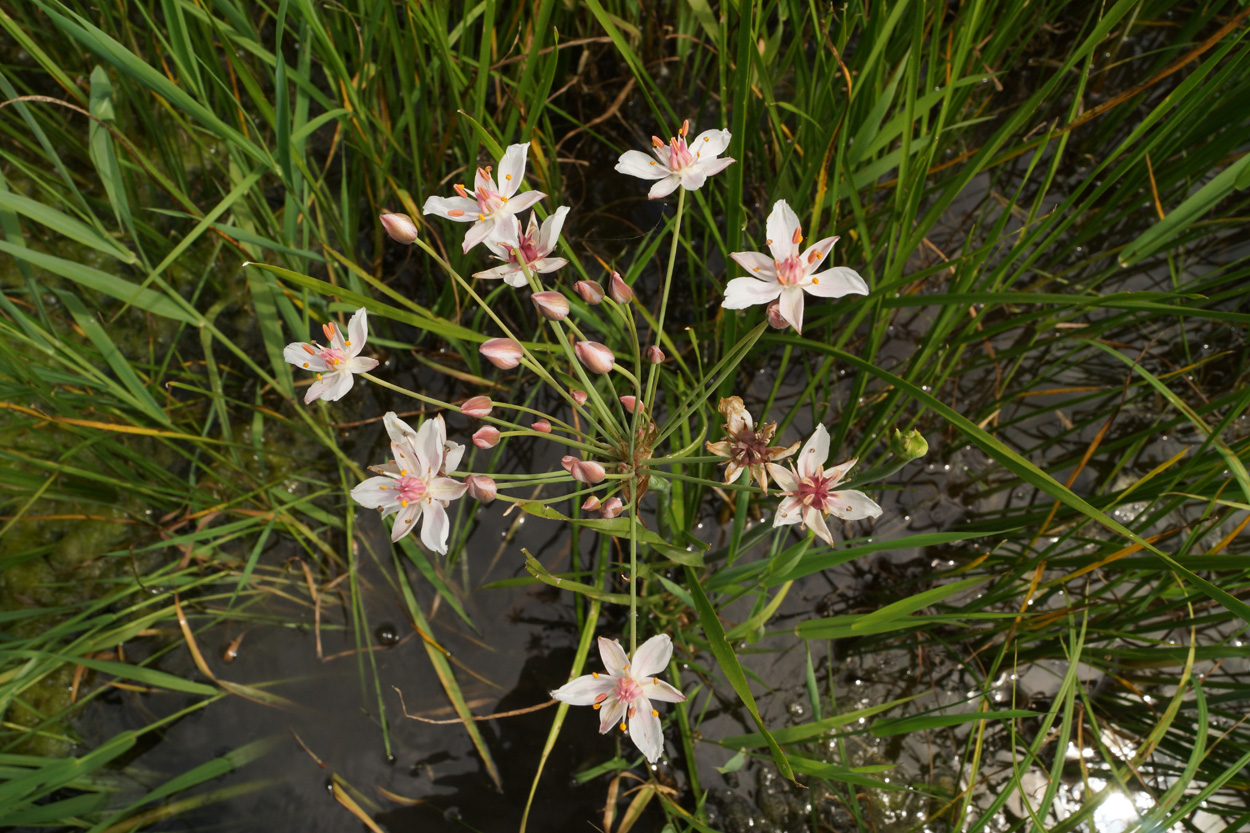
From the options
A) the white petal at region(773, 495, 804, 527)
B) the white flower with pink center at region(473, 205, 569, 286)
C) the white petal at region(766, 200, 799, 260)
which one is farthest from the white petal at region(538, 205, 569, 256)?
the white petal at region(773, 495, 804, 527)

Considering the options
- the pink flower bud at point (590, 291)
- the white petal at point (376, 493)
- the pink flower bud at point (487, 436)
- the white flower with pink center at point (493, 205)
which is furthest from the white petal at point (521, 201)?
the white petal at point (376, 493)

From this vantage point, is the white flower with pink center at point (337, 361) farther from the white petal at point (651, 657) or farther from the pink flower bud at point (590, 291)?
the white petal at point (651, 657)

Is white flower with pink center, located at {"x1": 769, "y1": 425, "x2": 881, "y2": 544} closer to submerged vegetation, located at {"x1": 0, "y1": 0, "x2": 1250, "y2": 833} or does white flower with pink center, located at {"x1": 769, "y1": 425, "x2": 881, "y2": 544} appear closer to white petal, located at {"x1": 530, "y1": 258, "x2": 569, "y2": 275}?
submerged vegetation, located at {"x1": 0, "y1": 0, "x2": 1250, "y2": 833}

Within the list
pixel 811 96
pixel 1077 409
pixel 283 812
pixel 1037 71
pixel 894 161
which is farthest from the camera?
pixel 1037 71

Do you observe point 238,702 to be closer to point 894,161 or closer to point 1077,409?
point 894,161

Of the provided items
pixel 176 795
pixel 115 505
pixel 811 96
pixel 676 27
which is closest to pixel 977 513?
pixel 811 96

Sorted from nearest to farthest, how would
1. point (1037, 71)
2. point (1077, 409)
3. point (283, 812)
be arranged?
point (283, 812)
point (1077, 409)
point (1037, 71)
